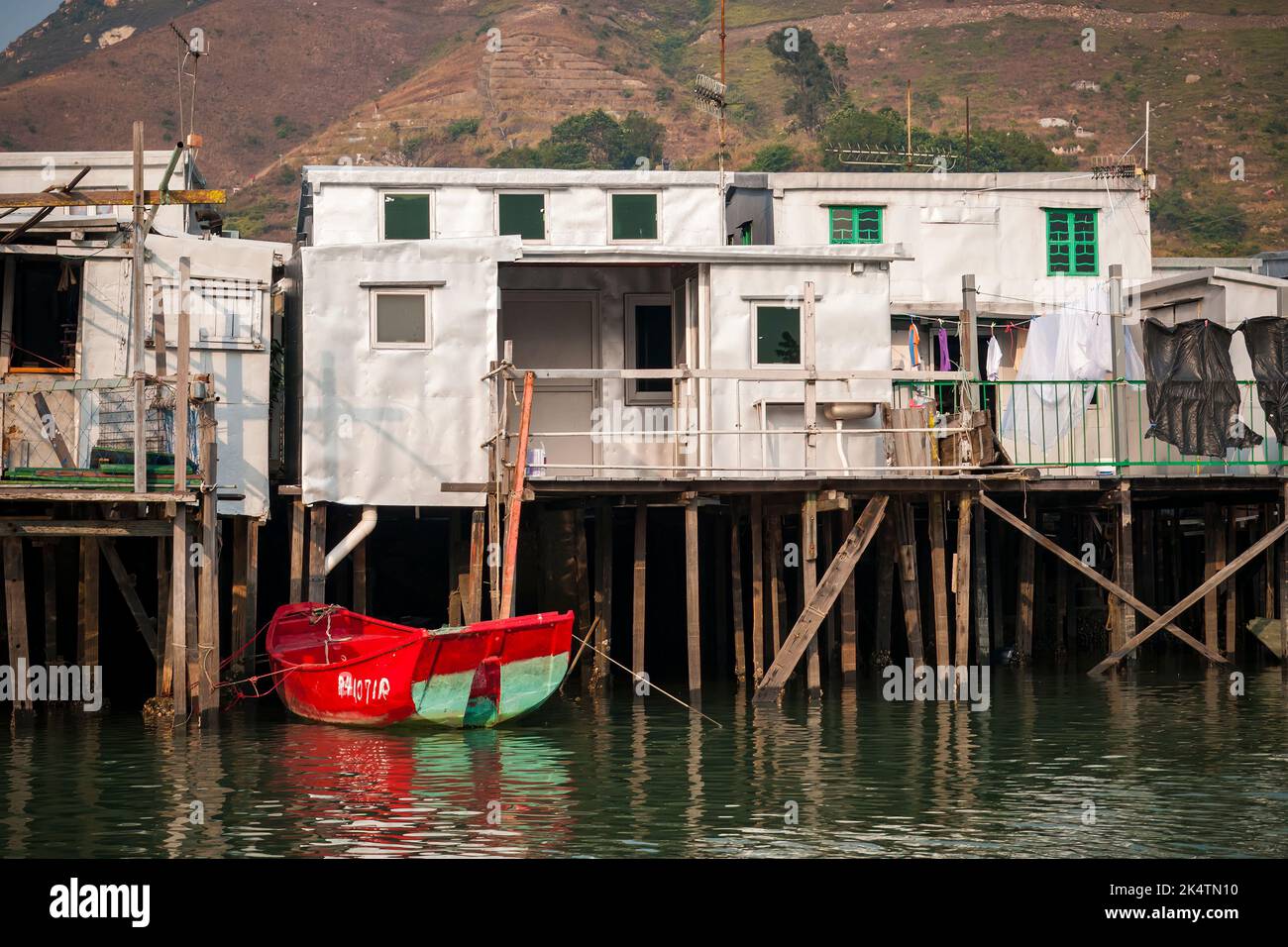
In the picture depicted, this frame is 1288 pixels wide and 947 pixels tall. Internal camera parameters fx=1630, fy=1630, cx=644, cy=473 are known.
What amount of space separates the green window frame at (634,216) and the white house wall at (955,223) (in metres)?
4.25

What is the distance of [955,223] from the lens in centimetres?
3906

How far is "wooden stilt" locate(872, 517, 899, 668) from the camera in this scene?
29125 mm

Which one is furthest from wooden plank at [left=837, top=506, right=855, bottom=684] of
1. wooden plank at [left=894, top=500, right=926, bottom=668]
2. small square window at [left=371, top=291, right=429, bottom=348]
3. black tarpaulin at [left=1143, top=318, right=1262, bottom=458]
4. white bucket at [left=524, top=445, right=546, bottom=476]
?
small square window at [left=371, top=291, right=429, bottom=348]

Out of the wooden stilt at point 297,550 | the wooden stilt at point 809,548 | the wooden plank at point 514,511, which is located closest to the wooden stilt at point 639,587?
the wooden stilt at point 809,548

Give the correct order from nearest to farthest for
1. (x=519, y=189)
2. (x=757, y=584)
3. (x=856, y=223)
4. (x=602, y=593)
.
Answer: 1. (x=757, y=584)
2. (x=602, y=593)
3. (x=519, y=189)
4. (x=856, y=223)

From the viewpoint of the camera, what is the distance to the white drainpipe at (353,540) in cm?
2762

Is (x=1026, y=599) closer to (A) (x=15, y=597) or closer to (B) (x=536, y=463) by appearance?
(B) (x=536, y=463)

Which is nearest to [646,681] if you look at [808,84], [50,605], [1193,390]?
[50,605]

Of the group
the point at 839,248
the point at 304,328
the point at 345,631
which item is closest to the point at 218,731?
the point at 345,631

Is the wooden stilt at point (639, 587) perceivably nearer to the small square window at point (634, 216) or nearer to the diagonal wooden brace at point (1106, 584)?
the diagonal wooden brace at point (1106, 584)

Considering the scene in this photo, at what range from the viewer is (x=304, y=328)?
92.9 feet

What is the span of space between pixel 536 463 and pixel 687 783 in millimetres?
8954
